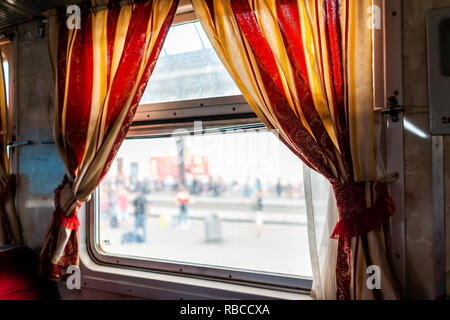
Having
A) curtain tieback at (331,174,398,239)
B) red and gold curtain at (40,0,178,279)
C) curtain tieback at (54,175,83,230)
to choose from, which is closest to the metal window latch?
curtain tieback at (331,174,398,239)

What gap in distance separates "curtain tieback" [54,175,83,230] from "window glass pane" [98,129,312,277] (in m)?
0.26

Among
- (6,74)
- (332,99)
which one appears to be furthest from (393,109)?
(6,74)

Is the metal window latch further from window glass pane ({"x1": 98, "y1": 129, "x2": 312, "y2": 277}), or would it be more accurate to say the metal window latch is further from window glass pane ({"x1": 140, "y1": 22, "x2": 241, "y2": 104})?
window glass pane ({"x1": 140, "y1": 22, "x2": 241, "y2": 104})

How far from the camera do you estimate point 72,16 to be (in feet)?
6.19

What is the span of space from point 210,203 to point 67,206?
871mm

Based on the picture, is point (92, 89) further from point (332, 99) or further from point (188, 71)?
point (332, 99)

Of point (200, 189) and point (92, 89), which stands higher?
point (92, 89)

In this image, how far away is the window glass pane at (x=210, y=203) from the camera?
166 cm

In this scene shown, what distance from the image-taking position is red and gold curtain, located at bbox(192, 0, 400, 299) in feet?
4.01

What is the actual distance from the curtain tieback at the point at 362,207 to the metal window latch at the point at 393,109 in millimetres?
243

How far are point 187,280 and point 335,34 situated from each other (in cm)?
149

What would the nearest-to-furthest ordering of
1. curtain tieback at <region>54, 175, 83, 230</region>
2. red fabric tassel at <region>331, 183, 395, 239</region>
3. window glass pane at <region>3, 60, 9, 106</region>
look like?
red fabric tassel at <region>331, 183, 395, 239</region>
curtain tieback at <region>54, 175, 83, 230</region>
window glass pane at <region>3, 60, 9, 106</region>

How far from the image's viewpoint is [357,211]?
4.01 feet

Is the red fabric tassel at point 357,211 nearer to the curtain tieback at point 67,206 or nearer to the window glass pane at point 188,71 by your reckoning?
the window glass pane at point 188,71
